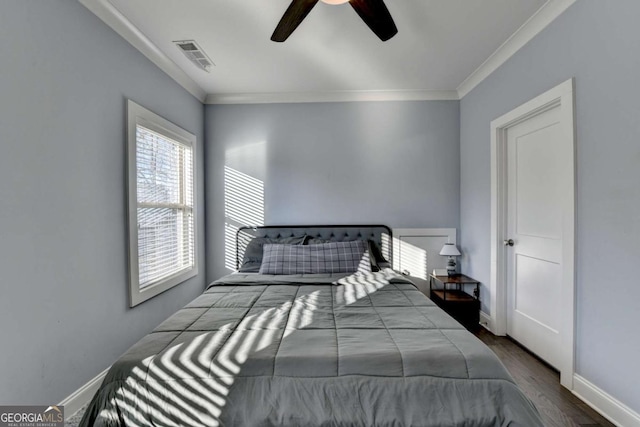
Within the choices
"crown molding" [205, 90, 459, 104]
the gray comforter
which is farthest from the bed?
"crown molding" [205, 90, 459, 104]

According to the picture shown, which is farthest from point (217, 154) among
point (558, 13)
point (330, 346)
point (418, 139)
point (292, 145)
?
point (558, 13)

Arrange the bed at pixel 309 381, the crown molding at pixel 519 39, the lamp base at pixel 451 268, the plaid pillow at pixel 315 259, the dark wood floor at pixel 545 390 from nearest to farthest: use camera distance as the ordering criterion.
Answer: the bed at pixel 309 381
the dark wood floor at pixel 545 390
the crown molding at pixel 519 39
the plaid pillow at pixel 315 259
the lamp base at pixel 451 268

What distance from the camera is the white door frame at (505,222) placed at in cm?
196

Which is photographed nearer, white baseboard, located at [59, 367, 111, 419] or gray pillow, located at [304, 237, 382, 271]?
white baseboard, located at [59, 367, 111, 419]

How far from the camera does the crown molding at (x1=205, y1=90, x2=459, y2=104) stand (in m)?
3.58

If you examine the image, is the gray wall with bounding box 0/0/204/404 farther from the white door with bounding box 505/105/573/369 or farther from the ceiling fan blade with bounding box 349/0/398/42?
the white door with bounding box 505/105/573/369

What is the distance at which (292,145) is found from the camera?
3.65 metres

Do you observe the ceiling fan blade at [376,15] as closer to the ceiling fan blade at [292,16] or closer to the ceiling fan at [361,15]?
the ceiling fan at [361,15]

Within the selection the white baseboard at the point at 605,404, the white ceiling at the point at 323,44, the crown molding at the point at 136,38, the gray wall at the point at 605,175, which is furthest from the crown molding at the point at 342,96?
the white baseboard at the point at 605,404

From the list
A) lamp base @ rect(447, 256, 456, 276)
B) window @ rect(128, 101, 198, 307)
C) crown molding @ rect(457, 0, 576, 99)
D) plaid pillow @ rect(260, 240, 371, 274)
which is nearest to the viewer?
crown molding @ rect(457, 0, 576, 99)

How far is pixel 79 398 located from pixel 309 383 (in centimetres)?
167

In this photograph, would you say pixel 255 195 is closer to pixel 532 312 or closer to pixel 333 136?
pixel 333 136

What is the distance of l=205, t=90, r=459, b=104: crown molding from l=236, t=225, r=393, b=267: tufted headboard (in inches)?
61.4

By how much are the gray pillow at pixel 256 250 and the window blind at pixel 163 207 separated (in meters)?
0.61
